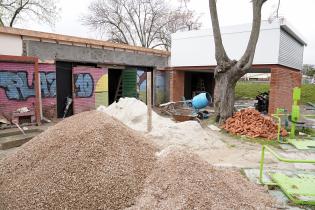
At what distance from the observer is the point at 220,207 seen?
155 inches

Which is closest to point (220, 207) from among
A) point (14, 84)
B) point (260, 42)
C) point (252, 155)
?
point (252, 155)

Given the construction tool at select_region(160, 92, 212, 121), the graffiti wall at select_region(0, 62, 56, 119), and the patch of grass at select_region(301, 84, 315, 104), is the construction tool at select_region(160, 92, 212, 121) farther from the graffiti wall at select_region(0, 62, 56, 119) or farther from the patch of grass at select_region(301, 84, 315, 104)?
the patch of grass at select_region(301, 84, 315, 104)

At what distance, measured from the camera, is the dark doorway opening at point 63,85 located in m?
11.9

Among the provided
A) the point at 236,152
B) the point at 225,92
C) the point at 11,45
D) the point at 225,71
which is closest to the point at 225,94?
the point at 225,92

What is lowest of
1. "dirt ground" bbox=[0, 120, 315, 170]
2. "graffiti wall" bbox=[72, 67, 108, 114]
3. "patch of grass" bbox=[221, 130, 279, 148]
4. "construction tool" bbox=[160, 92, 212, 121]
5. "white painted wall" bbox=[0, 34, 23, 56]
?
"dirt ground" bbox=[0, 120, 315, 170]

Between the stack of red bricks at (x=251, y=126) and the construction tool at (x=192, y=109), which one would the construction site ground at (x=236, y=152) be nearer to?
the stack of red bricks at (x=251, y=126)

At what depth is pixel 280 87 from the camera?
13.4m

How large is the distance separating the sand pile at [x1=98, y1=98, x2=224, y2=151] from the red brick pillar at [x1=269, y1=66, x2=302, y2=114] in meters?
5.10

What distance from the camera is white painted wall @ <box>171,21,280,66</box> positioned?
1276 centimetres

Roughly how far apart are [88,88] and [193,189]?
381 inches

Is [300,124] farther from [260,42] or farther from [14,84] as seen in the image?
[14,84]

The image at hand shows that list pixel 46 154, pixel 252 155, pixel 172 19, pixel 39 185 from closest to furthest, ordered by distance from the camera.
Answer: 1. pixel 39 185
2. pixel 46 154
3. pixel 252 155
4. pixel 172 19

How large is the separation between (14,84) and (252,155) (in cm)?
872

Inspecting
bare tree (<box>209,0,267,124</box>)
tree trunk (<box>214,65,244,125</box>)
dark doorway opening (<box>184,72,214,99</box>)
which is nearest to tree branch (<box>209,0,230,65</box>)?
bare tree (<box>209,0,267,124</box>)
